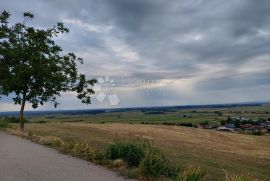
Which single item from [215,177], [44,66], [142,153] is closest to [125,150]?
[142,153]

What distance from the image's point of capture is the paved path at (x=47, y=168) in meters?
10.5

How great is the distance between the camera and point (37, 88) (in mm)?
30016

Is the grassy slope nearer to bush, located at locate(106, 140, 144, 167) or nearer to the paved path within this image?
bush, located at locate(106, 140, 144, 167)

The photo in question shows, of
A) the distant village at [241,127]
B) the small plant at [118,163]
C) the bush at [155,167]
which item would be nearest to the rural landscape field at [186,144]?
the bush at [155,167]

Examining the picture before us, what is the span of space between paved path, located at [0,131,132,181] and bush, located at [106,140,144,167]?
0.86 metres

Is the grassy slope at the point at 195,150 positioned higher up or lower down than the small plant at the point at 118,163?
lower down

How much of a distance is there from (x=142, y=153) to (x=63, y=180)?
10.1ft

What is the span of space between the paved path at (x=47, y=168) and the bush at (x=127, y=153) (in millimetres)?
860

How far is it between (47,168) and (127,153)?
2.49m

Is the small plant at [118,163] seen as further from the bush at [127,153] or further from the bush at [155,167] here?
the bush at [155,167]

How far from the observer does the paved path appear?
413 inches

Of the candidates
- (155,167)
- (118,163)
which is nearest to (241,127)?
(118,163)

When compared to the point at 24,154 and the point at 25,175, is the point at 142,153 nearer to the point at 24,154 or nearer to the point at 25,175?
the point at 25,175

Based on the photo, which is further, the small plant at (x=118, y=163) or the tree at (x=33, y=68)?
the tree at (x=33, y=68)
